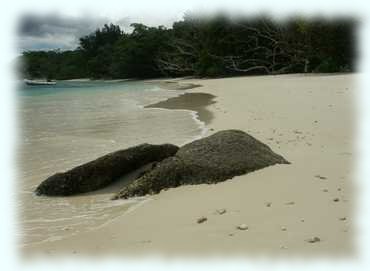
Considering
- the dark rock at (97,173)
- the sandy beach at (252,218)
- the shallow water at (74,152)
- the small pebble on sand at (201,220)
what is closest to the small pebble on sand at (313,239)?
the sandy beach at (252,218)

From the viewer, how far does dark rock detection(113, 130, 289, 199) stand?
583cm

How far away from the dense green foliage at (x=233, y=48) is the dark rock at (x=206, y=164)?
41.3 ft

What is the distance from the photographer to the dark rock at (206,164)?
5.83m

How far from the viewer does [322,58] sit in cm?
3847

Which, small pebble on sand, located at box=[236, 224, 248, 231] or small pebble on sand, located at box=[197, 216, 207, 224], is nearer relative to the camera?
small pebble on sand, located at box=[236, 224, 248, 231]

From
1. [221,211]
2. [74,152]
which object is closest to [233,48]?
[74,152]

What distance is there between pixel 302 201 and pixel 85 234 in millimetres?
2043

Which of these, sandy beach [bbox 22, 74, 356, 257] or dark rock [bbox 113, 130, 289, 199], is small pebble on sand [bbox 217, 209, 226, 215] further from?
dark rock [bbox 113, 130, 289, 199]

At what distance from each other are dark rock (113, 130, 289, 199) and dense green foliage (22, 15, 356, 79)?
41.3ft

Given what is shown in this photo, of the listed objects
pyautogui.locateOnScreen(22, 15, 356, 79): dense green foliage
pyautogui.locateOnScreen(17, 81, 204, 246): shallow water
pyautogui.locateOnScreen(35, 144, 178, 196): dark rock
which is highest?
pyautogui.locateOnScreen(22, 15, 356, 79): dense green foliage

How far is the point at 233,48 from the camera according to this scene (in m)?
48.9

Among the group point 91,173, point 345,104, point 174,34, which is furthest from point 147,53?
point 91,173

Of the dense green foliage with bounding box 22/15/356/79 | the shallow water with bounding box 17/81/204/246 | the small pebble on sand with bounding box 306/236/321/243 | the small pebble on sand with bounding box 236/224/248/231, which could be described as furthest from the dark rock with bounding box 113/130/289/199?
the dense green foliage with bounding box 22/15/356/79

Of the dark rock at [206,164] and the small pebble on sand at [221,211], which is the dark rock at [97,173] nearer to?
the dark rock at [206,164]
